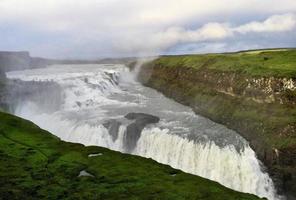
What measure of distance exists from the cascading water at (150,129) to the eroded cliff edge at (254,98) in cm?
237

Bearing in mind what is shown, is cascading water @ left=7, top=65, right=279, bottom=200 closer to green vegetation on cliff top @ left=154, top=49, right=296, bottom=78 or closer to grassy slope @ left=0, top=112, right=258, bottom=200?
green vegetation on cliff top @ left=154, top=49, right=296, bottom=78

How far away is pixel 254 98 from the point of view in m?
82.4

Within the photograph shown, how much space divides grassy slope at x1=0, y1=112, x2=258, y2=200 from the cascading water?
20.4 metres

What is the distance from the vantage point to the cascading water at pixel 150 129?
63500 millimetres

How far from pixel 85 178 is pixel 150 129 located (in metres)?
35.7

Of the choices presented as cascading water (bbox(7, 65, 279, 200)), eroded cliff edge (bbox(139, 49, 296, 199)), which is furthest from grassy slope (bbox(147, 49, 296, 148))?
cascading water (bbox(7, 65, 279, 200))

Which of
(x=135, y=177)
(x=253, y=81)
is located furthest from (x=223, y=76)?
(x=135, y=177)

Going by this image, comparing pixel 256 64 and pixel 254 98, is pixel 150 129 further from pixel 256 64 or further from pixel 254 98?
pixel 256 64

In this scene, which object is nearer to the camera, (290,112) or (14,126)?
(14,126)

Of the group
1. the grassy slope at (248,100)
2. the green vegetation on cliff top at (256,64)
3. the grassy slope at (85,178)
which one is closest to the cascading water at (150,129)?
the grassy slope at (248,100)

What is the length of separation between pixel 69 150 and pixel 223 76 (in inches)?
2234

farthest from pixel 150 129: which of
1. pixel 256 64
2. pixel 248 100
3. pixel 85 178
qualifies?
pixel 85 178

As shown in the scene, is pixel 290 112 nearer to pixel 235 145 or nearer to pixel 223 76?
pixel 235 145

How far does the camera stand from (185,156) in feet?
221
